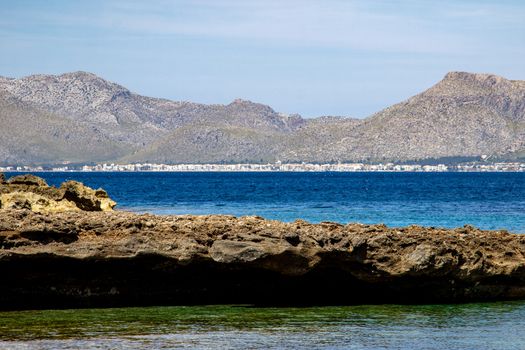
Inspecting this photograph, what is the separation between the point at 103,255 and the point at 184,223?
212 centimetres

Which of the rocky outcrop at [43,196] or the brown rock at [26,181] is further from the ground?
the brown rock at [26,181]

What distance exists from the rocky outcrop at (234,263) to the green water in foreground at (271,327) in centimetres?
48

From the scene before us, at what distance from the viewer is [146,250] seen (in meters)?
18.9

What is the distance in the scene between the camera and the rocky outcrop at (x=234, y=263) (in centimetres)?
1889

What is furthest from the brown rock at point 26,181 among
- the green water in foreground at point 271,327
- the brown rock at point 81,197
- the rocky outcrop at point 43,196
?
the green water in foreground at point 271,327

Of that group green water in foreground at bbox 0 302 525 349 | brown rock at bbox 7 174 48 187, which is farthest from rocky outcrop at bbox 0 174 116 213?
green water in foreground at bbox 0 302 525 349

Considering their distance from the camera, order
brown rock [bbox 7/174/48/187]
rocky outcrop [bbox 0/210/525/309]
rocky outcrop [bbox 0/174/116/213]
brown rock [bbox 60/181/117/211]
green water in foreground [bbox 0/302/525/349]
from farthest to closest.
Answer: brown rock [bbox 7/174/48/187], brown rock [bbox 60/181/117/211], rocky outcrop [bbox 0/174/116/213], rocky outcrop [bbox 0/210/525/309], green water in foreground [bbox 0/302/525/349]

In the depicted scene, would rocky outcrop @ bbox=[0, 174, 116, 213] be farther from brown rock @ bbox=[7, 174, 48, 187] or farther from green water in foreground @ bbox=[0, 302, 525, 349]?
green water in foreground @ bbox=[0, 302, 525, 349]

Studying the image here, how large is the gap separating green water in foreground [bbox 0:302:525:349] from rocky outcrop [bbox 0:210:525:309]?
0.48 m

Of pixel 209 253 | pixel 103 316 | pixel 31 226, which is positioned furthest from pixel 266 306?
pixel 31 226

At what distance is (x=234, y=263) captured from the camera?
18906 millimetres

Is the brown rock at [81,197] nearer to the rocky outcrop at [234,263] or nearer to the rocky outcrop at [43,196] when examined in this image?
the rocky outcrop at [43,196]

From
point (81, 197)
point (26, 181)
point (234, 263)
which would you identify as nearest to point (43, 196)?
point (81, 197)

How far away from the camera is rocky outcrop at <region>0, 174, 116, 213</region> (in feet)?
96.0
